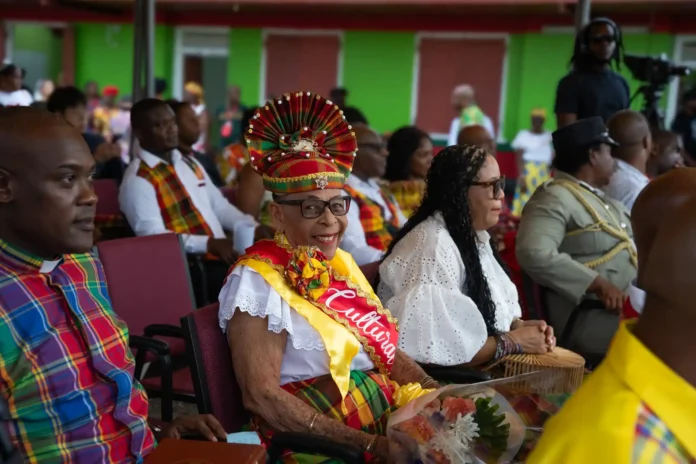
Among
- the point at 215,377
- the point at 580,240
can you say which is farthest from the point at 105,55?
the point at 215,377

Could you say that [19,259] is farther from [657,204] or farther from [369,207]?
[369,207]

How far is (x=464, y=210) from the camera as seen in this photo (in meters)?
2.84

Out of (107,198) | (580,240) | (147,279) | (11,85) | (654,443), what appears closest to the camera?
(654,443)

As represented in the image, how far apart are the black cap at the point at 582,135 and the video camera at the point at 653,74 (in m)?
2.37

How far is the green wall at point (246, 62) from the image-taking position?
13938 millimetres

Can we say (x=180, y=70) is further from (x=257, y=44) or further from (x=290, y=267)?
(x=290, y=267)

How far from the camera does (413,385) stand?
2.42 metres

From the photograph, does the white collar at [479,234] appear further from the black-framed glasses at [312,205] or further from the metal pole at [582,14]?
the metal pole at [582,14]

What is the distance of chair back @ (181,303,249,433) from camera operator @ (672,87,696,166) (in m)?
5.97

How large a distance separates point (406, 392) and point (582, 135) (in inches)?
76.2

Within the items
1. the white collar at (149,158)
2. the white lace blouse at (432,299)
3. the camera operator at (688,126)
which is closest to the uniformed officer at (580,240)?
the white lace blouse at (432,299)

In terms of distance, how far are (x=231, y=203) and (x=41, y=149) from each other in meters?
3.56

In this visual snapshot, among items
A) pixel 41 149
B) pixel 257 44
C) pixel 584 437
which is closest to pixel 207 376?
pixel 41 149

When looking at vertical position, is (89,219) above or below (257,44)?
below
